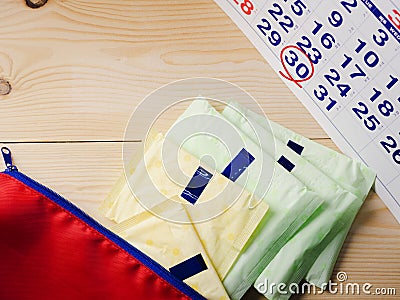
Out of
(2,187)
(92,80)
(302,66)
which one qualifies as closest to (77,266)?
(2,187)

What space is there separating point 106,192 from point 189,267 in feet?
0.47

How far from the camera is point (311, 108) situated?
0.85 meters

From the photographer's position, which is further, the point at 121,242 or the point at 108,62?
the point at 108,62

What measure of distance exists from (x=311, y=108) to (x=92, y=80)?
0.91ft

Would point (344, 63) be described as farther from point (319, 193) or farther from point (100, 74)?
point (100, 74)

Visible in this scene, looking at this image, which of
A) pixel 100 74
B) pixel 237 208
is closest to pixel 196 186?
pixel 237 208

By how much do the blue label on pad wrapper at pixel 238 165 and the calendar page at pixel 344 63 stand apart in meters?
0.10

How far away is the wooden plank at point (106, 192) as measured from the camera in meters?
0.83

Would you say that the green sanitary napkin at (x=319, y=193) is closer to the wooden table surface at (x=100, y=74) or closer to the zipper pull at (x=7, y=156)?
the wooden table surface at (x=100, y=74)

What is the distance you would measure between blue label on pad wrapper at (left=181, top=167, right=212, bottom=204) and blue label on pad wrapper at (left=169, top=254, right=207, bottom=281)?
0.07 m

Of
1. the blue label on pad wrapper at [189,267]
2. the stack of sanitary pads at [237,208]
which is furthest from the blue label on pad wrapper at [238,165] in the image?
the blue label on pad wrapper at [189,267]

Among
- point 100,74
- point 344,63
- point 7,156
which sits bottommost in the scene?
point 7,156

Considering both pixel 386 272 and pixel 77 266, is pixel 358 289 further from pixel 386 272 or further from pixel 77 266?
pixel 77 266

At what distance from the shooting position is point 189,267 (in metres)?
0.78
